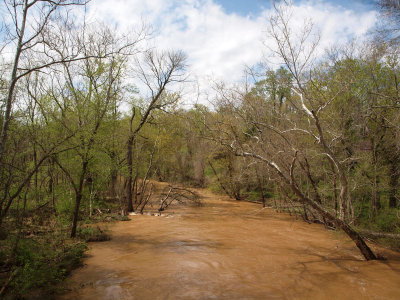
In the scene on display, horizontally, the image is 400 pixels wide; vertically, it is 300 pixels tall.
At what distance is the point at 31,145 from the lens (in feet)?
25.6

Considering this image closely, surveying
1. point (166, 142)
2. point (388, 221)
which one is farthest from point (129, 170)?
point (388, 221)

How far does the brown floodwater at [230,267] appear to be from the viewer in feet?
18.7

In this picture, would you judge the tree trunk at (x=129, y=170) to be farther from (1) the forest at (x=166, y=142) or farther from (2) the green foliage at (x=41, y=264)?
(2) the green foliage at (x=41, y=264)

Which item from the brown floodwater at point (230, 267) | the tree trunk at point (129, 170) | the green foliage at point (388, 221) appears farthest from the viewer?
the tree trunk at point (129, 170)

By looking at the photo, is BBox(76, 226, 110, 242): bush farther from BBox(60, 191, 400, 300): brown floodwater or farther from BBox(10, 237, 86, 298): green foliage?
BBox(10, 237, 86, 298): green foliage

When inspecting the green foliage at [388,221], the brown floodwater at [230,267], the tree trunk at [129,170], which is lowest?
the brown floodwater at [230,267]

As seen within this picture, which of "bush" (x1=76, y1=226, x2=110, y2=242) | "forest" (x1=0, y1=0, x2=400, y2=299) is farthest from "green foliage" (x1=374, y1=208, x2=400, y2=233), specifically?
"bush" (x1=76, y1=226, x2=110, y2=242)

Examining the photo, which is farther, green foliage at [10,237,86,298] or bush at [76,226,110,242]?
bush at [76,226,110,242]

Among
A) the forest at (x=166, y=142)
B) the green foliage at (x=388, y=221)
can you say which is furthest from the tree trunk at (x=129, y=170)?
the green foliage at (x=388, y=221)

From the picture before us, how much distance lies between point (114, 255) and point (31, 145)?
405cm

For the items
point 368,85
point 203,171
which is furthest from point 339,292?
point 203,171

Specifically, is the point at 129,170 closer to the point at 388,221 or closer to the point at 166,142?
the point at 166,142

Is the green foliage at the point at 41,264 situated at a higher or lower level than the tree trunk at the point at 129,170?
lower

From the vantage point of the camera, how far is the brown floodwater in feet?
18.7
